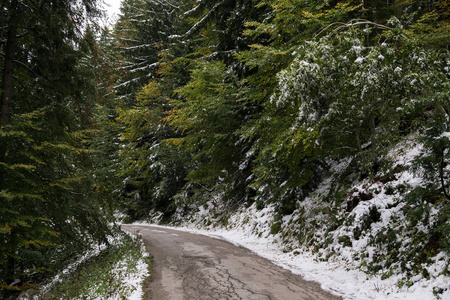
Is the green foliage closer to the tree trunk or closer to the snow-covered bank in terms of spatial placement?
the tree trunk

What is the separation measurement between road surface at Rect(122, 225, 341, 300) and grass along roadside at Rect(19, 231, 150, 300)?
346 mm

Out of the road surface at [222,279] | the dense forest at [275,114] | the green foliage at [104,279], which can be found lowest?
the green foliage at [104,279]

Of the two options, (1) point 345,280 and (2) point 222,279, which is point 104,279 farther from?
(1) point 345,280

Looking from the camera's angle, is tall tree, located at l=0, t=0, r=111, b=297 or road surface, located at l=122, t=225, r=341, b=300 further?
tall tree, located at l=0, t=0, r=111, b=297

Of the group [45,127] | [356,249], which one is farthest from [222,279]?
[45,127]

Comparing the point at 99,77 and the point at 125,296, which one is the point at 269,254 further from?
the point at 99,77

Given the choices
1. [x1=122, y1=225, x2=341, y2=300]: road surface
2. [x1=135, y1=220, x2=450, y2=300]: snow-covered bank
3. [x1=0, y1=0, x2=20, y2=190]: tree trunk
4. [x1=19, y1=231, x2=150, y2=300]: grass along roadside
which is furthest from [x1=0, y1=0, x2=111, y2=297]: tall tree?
[x1=135, y1=220, x2=450, y2=300]: snow-covered bank

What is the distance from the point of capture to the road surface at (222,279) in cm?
516

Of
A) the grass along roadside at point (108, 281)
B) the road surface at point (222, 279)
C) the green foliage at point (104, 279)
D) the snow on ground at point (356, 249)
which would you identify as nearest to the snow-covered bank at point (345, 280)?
the snow on ground at point (356, 249)

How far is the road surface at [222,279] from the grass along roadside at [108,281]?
35 cm

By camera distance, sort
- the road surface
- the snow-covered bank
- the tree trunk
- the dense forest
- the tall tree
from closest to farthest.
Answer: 1. the snow-covered bank
2. the road surface
3. the dense forest
4. the tall tree
5. the tree trunk

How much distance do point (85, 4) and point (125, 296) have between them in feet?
26.9

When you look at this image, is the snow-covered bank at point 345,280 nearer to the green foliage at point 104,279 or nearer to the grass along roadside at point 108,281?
the grass along roadside at point 108,281

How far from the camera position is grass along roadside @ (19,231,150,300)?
5.59 meters
